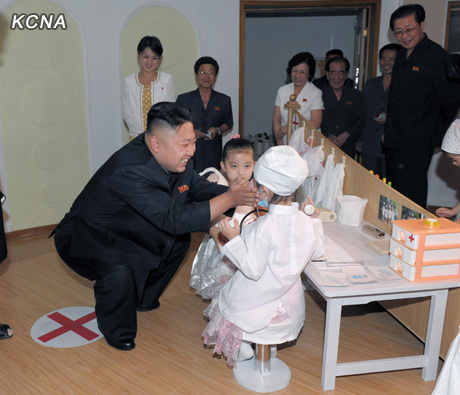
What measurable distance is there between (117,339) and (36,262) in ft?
4.60

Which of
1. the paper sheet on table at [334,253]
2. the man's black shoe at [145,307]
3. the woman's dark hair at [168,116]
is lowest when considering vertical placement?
the man's black shoe at [145,307]

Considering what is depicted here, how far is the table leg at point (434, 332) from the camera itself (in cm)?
217

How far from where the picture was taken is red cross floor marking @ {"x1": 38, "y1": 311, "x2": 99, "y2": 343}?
8.90 ft

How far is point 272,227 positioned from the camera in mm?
1990

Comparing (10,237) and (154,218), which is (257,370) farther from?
(10,237)

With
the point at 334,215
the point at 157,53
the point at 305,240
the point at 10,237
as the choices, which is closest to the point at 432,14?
the point at 157,53

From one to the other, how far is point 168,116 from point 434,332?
1.51m

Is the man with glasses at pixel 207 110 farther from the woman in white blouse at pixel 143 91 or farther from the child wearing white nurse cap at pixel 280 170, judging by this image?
the child wearing white nurse cap at pixel 280 170

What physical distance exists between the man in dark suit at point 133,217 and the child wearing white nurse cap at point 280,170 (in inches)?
14.1

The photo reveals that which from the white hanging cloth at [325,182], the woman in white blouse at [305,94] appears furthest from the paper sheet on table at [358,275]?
the woman in white blouse at [305,94]

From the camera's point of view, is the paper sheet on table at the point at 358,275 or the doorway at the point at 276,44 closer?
the paper sheet on table at the point at 358,275

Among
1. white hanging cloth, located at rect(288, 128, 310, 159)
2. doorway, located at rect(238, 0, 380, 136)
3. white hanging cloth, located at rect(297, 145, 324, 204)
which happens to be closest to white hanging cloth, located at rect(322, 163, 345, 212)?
white hanging cloth, located at rect(297, 145, 324, 204)

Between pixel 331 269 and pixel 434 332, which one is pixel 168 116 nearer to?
pixel 331 269

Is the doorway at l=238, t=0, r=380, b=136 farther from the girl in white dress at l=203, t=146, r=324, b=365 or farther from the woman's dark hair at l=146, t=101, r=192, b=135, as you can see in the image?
the girl in white dress at l=203, t=146, r=324, b=365
